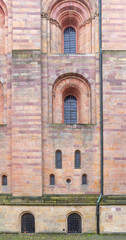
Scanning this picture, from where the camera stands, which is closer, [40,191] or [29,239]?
[29,239]

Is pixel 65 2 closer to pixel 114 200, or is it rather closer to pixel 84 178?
pixel 84 178

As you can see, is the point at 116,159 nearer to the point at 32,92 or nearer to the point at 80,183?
the point at 80,183

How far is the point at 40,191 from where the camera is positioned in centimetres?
1216

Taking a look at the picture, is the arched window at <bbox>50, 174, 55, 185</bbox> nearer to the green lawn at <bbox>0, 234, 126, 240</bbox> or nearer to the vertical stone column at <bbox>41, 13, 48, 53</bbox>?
the green lawn at <bbox>0, 234, 126, 240</bbox>

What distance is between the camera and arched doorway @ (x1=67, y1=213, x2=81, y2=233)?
1229cm

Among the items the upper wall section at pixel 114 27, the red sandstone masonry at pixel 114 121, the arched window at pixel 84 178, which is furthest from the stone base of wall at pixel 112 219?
the upper wall section at pixel 114 27

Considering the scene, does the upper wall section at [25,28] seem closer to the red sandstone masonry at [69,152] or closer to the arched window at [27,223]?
the red sandstone masonry at [69,152]

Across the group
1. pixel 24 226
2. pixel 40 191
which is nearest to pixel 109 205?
pixel 40 191

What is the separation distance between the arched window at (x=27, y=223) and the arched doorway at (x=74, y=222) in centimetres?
200

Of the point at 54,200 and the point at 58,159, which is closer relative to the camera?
the point at 54,200

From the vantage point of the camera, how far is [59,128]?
41.0 feet

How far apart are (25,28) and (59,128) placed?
19.5ft

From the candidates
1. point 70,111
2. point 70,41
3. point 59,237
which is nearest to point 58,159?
point 70,111

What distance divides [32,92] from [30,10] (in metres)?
4.67
